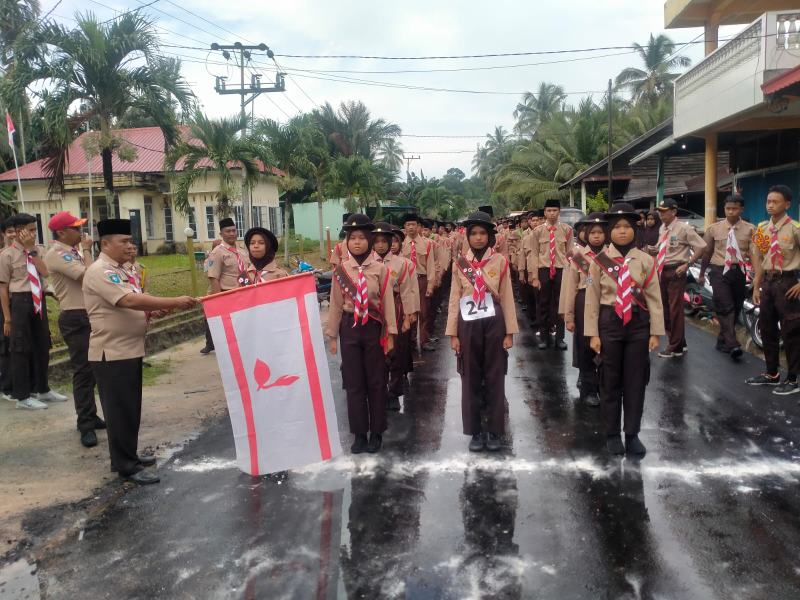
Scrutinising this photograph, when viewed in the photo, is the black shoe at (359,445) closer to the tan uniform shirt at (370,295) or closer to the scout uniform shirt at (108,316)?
the tan uniform shirt at (370,295)

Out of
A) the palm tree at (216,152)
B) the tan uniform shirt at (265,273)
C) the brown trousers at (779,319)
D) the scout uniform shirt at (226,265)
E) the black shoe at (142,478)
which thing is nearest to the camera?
the black shoe at (142,478)

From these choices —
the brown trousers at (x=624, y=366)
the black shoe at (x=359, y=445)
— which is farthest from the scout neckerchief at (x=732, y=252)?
the black shoe at (x=359, y=445)

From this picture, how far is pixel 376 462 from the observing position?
5.22m

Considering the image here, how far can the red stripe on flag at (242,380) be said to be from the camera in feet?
14.9

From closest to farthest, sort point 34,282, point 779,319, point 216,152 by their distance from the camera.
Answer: point 34,282 < point 779,319 < point 216,152

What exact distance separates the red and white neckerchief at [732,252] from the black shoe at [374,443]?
16.7 ft

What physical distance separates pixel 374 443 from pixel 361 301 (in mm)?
1143

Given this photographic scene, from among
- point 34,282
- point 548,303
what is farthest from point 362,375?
point 548,303

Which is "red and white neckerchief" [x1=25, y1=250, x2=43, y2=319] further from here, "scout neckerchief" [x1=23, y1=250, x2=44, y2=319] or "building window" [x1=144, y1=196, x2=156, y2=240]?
"building window" [x1=144, y1=196, x2=156, y2=240]

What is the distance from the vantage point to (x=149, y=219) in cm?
2994

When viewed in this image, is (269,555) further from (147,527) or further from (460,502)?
(460,502)

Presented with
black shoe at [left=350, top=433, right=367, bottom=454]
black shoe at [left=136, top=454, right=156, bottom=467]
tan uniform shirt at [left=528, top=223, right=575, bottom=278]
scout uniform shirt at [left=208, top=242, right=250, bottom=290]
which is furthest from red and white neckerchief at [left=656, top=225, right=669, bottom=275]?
black shoe at [left=136, top=454, right=156, bottom=467]

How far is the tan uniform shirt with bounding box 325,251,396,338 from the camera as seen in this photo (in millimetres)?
5492

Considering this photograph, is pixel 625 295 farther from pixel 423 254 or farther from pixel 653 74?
pixel 653 74
